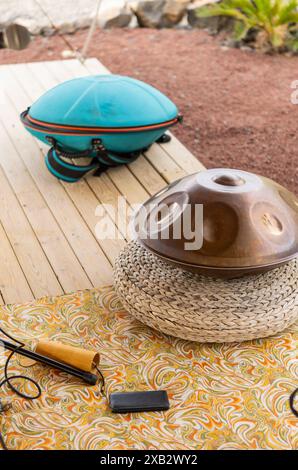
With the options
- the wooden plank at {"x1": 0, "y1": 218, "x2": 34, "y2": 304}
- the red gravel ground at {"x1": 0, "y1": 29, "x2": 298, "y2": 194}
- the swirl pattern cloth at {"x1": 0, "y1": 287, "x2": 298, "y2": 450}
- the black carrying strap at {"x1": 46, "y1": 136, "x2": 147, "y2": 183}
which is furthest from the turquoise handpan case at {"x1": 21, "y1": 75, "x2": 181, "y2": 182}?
the swirl pattern cloth at {"x1": 0, "y1": 287, "x2": 298, "y2": 450}

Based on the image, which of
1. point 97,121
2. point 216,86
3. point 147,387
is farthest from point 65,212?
point 216,86

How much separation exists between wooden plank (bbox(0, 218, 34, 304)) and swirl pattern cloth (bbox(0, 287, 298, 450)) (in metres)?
0.08

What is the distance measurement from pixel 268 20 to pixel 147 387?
4.01 meters

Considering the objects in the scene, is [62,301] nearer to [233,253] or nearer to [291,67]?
[233,253]

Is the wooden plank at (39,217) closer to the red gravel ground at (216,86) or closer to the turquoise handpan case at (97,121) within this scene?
the turquoise handpan case at (97,121)

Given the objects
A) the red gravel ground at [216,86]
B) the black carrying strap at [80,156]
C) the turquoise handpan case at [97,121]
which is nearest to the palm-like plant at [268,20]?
the red gravel ground at [216,86]

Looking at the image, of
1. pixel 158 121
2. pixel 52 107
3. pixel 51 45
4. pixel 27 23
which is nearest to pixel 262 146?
pixel 158 121

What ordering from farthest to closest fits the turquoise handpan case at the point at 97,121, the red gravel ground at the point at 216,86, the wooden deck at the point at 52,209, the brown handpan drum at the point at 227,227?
the red gravel ground at the point at 216,86 < the turquoise handpan case at the point at 97,121 < the wooden deck at the point at 52,209 < the brown handpan drum at the point at 227,227

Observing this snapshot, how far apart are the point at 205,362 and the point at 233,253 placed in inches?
15.5

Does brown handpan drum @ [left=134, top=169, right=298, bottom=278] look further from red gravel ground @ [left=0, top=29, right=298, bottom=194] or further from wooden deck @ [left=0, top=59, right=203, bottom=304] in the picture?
red gravel ground @ [left=0, top=29, right=298, bottom=194]

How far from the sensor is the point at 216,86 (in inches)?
201

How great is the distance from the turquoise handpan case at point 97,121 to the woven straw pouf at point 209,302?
108 cm

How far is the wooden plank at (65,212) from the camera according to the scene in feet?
9.86

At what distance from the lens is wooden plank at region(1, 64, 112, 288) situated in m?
3.01
